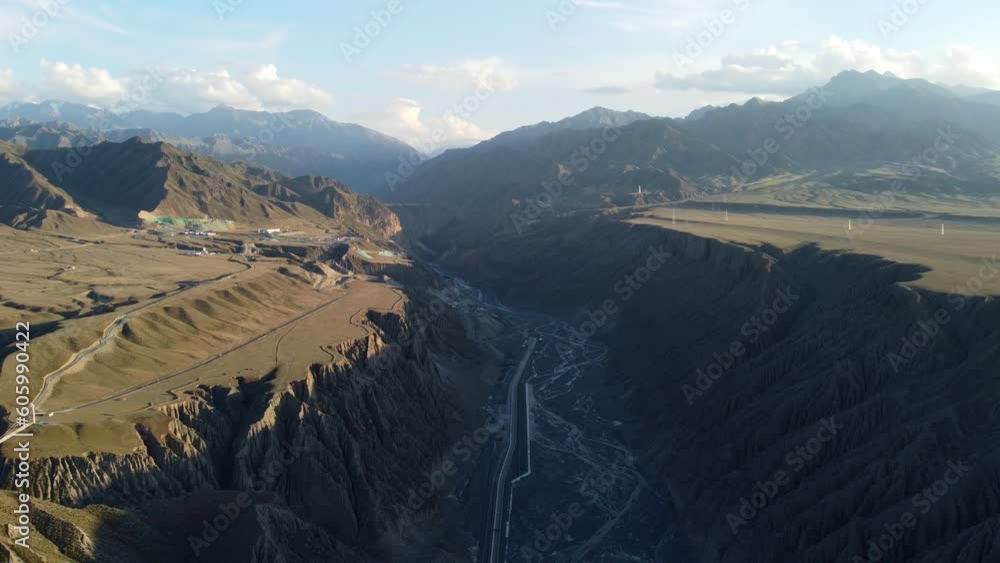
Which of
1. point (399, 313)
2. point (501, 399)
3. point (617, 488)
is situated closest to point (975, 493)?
point (617, 488)

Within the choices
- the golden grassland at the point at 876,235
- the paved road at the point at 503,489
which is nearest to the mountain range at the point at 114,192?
the golden grassland at the point at 876,235

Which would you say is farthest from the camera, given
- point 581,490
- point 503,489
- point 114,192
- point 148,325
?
point 114,192

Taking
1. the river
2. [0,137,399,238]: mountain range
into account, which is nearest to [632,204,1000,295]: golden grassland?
the river

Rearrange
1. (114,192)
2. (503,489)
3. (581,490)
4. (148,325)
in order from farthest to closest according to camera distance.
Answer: (114,192) → (148,325) → (503,489) → (581,490)

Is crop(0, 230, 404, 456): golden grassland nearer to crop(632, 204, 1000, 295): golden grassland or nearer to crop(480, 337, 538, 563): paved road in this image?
crop(480, 337, 538, 563): paved road

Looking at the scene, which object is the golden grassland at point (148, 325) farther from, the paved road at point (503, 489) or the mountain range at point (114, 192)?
the mountain range at point (114, 192)

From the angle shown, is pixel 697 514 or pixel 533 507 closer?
pixel 697 514

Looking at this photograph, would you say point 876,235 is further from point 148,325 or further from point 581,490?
point 148,325

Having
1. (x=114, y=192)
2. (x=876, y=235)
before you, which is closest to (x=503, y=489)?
(x=876, y=235)

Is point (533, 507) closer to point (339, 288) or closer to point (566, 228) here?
point (339, 288)
